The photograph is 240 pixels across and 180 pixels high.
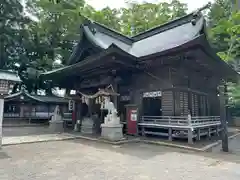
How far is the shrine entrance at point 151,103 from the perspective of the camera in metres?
11.1

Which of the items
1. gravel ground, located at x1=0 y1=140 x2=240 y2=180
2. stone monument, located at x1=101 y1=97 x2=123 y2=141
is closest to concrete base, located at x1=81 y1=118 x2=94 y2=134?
stone monument, located at x1=101 y1=97 x2=123 y2=141

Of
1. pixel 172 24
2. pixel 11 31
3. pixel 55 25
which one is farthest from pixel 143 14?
pixel 11 31

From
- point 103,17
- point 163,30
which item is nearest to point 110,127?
point 163,30

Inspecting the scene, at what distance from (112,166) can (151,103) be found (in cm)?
827

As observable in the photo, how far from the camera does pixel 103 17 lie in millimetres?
27547

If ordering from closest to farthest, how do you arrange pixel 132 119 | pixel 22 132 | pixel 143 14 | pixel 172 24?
pixel 132 119
pixel 22 132
pixel 172 24
pixel 143 14

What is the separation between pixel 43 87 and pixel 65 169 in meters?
26.6

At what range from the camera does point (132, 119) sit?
11.1 m

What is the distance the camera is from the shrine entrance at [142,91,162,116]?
11144mm

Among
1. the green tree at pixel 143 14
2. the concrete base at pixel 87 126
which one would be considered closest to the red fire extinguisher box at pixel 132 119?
the concrete base at pixel 87 126

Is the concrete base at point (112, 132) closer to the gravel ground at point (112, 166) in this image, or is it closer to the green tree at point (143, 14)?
the gravel ground at point (112, 166)

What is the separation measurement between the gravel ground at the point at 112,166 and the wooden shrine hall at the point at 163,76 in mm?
3349

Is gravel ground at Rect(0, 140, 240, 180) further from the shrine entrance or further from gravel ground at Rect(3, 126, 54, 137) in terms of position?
gravel ground at Rect(3, 126, 54, 137)

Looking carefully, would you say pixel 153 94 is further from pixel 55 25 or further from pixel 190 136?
pixel 55 25
